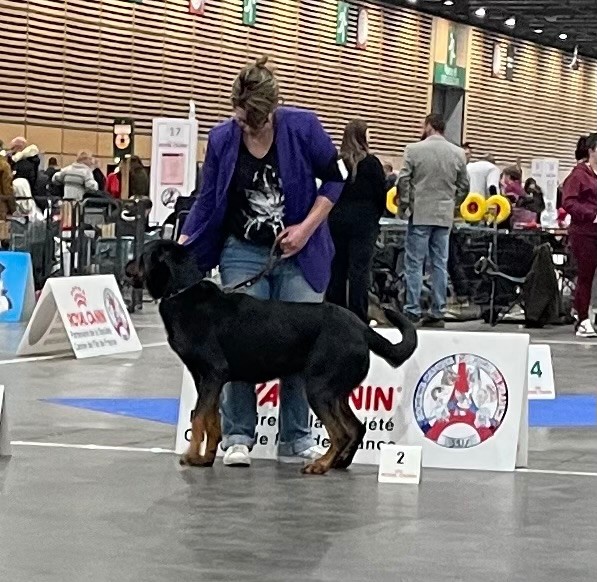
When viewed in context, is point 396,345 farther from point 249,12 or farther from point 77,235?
point 249,12

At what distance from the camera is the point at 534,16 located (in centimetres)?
3469


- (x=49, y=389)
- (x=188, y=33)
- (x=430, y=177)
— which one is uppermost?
(x=188, y=33)

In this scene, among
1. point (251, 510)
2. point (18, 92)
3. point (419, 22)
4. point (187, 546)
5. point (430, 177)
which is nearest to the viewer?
point (187, 546)

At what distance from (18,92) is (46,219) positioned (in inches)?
309

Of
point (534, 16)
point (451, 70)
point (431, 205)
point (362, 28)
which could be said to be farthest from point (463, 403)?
point (534, 16)

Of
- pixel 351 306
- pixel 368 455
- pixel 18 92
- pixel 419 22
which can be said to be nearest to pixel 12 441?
pixel 368 455

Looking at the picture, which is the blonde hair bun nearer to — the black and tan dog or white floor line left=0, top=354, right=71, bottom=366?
the black and tan dog

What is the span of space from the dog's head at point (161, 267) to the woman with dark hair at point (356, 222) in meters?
4.93

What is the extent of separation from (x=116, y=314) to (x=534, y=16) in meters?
26.0

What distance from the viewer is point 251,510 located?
4.94 m

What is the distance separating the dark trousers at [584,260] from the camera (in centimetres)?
1180

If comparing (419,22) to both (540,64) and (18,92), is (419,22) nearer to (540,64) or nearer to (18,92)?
(540,64)

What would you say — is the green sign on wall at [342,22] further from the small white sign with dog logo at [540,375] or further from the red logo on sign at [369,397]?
the red logo on sign at [369,397]

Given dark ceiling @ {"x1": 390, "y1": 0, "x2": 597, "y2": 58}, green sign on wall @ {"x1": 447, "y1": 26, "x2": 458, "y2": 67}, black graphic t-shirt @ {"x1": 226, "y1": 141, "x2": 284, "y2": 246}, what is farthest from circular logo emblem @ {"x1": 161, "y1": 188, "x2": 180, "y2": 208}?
green sign on wall @ {"x1": 447, "y1": 26, "x2": 458, "y2": 67}
